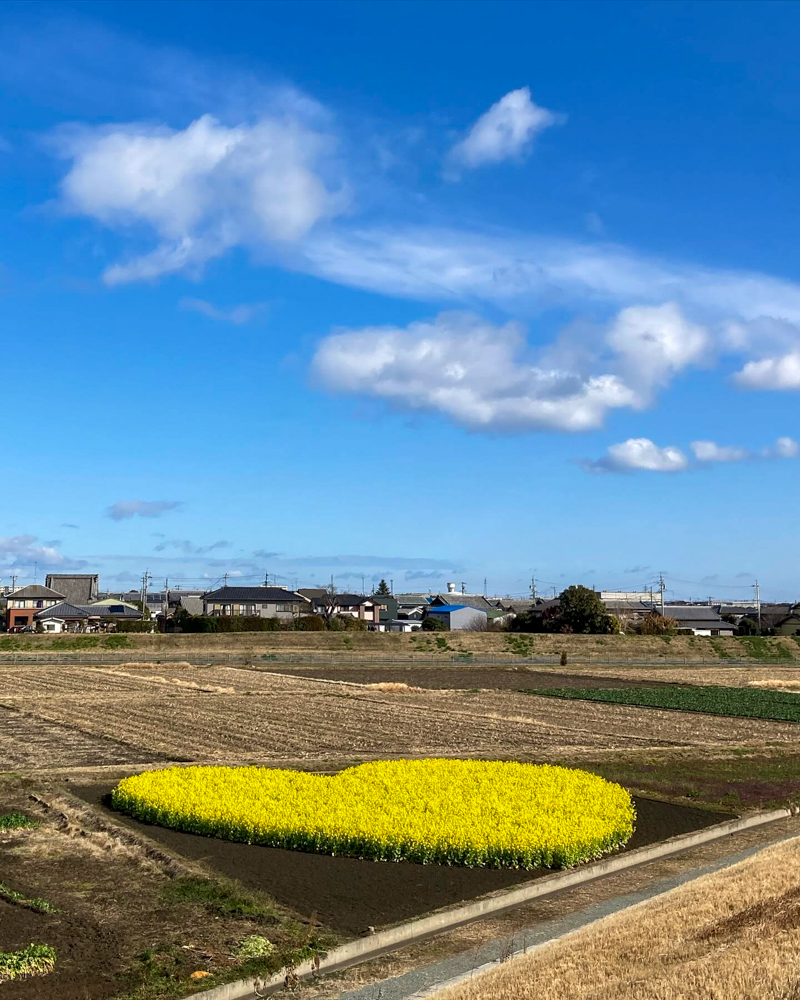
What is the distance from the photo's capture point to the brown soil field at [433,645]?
79312mm

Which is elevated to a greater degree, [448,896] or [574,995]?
[574,995]

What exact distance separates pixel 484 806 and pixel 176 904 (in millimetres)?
7338

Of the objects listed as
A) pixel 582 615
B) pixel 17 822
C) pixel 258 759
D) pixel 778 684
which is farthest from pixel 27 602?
pixel 17 822

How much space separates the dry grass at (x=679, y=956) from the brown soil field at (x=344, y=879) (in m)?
2.68

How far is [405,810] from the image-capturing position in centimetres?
1794

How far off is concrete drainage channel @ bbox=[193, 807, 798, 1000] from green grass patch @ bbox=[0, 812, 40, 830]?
8477mm

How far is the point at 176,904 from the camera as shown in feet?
42.5

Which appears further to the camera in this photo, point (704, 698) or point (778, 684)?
point (778, 684)

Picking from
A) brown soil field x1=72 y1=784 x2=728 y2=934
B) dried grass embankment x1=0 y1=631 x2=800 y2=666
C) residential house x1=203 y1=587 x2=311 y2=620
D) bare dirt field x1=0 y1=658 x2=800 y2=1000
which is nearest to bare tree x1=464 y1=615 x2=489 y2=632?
residential house x1=203 y1=587 x2=311 y2=620

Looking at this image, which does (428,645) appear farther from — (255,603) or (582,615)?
(255,603)

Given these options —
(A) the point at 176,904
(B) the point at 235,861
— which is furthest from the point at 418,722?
(A) the point at 176,904

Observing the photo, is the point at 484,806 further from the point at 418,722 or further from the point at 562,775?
the point at 418,722

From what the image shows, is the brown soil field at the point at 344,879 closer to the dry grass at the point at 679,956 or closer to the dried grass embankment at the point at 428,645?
the dry grass at the point at 679,956

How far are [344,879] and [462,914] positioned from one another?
230 cm
